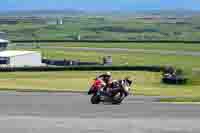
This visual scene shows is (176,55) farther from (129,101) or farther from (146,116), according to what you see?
(146,116)

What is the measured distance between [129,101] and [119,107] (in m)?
3.05

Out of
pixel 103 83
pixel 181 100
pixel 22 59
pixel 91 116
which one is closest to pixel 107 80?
pixel 103 83

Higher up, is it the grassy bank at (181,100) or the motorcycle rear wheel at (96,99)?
the motorcycle rear wheel at (96,99)

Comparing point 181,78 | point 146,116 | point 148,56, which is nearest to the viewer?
point 146,116

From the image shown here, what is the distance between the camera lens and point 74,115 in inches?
866

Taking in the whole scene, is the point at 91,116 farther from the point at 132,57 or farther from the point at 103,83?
the point at 132,57

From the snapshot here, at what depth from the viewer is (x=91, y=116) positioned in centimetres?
2153

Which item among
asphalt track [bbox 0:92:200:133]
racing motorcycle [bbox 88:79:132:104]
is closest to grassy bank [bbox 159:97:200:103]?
asphalt track [bbox 0:92:200:133]

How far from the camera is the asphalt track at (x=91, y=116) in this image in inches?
715

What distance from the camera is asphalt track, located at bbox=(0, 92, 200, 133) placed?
1816 centimetres

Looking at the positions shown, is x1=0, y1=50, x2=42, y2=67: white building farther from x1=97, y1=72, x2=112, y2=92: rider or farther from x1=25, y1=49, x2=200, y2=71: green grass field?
x1=97, y1=72, x2=112, y2=92: rider

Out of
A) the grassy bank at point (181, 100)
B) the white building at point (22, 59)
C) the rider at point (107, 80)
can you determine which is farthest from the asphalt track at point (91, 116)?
the white building at point (22, 59)

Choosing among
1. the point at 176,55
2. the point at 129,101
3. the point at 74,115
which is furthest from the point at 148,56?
the point at 74,115

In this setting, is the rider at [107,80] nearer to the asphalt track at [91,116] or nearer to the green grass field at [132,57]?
the asphalt track at [91,116]
